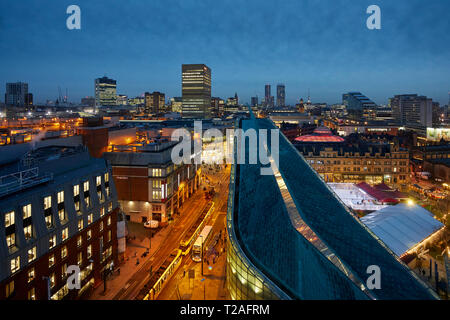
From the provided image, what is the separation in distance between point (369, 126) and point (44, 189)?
496 ft

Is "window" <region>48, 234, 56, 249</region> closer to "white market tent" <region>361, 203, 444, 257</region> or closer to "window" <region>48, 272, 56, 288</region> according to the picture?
"window" <region>48, 272, 56, 288</region>

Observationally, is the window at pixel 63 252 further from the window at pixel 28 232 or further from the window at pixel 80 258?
the window at pixel 28 232

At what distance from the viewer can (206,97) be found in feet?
605

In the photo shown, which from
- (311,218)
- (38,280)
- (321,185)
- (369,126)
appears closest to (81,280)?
(38,280)

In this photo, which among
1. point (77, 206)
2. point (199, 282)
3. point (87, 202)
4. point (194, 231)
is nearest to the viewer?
point (77, 206)

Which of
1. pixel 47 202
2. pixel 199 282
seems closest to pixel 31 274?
pixel 47 202

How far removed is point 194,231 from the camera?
3734cm

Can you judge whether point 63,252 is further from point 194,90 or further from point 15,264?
point 194,90

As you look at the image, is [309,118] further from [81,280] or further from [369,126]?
[81,280]

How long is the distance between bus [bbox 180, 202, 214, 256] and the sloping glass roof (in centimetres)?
1056

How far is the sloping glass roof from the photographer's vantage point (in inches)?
560

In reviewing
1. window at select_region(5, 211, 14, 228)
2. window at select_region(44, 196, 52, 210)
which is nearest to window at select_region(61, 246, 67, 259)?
window at select_region(44, 196, 52, 210)

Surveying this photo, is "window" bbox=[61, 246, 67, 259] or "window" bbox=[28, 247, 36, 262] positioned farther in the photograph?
"window" bbox=[61, 246, 67, 259]

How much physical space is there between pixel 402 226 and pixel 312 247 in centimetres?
2208
